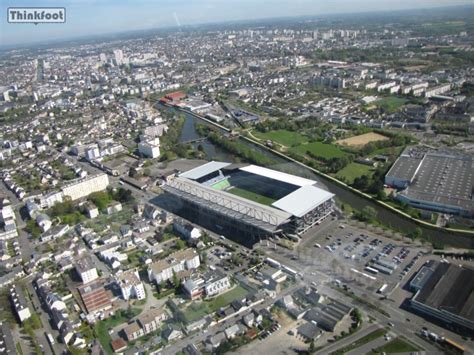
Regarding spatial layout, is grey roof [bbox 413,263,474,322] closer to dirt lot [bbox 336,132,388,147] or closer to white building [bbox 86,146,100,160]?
dirt lot [bbox 336,132,388,147]

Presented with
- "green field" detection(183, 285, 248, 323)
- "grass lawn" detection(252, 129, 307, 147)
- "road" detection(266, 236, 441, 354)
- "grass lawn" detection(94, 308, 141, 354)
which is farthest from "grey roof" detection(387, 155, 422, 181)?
"grass lawn" detection(94, 308, 141, 354)

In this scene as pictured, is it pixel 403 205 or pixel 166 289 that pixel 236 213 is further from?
pixel 403 205

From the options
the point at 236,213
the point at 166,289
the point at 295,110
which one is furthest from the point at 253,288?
the point at 295,110

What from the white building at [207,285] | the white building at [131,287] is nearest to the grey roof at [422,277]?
the white building at [207,285]

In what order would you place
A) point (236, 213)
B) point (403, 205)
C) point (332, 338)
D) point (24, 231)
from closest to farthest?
point (332, 338) → point (236, 213) → point (403, 205) → point (24, 231)

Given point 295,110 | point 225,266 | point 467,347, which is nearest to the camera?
point 467,347

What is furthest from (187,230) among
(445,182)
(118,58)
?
(118,58)

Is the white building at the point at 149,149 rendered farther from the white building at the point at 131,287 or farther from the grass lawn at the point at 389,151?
the white building at the point at 131,287
